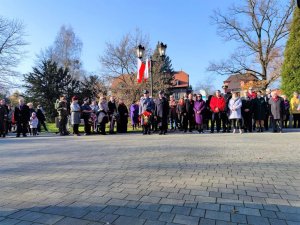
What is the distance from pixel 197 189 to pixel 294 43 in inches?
766

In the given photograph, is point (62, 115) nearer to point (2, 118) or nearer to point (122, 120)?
point (122, 120)

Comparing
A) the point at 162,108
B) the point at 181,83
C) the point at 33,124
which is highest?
the point at 181,83

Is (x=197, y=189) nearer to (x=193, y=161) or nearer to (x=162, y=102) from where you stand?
(x=193, y=161)

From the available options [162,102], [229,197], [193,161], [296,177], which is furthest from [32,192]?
[162,102]

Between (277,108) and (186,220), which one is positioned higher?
(277,108)

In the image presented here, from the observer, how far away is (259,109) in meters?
14.7

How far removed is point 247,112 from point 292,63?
8350 mm

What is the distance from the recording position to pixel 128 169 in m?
6.08

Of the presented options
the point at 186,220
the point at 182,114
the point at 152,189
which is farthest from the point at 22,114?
the point at 186,220

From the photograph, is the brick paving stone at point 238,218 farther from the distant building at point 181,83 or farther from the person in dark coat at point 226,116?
the distant building at point 181,83

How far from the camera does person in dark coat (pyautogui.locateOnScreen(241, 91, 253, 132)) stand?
47.4 ft

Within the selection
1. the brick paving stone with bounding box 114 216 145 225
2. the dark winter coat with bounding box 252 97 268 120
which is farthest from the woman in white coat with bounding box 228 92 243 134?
the brick paving stone with bounding box 114 216 145 225

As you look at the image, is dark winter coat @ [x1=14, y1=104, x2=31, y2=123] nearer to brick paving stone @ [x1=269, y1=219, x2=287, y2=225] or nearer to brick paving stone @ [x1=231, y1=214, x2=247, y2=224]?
brick paving stone @ [x1=231, y1=214, x2=247, y2=224]

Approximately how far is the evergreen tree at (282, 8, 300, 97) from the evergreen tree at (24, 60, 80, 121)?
98.0ft
